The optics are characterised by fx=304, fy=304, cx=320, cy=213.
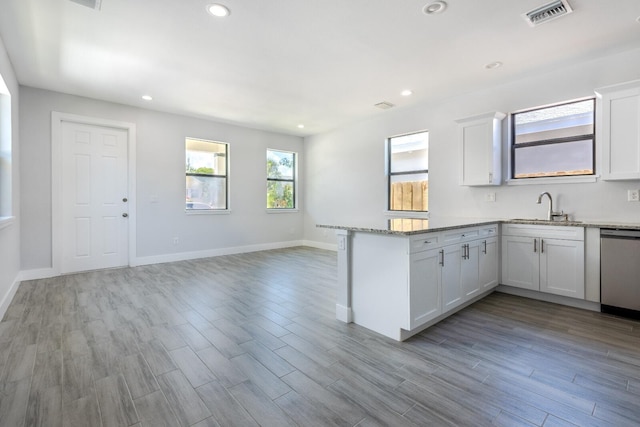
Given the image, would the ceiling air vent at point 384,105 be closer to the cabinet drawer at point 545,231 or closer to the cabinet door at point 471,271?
the cabinet drawer at point 545,231

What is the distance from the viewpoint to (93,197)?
4.80m

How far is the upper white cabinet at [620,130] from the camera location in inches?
Result: 117

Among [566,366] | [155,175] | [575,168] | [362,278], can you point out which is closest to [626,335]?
[566,366]

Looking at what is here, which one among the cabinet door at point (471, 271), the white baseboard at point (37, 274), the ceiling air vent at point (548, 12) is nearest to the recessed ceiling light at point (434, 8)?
the ceiling air vent at point (548, 12)

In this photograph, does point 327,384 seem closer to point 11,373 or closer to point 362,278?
point 362,278

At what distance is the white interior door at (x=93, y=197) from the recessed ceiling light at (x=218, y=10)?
3.49 m

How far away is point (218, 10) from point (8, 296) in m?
3.68

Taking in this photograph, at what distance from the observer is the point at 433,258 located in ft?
8.49

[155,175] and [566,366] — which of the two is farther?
[155,175]

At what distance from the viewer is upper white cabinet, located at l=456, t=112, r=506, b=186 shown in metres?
3.97

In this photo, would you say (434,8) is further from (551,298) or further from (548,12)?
(551,298)

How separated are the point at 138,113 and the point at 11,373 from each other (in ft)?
14.2

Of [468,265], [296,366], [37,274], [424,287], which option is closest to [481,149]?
[468,265]

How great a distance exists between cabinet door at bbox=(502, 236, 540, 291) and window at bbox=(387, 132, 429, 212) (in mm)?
1559
